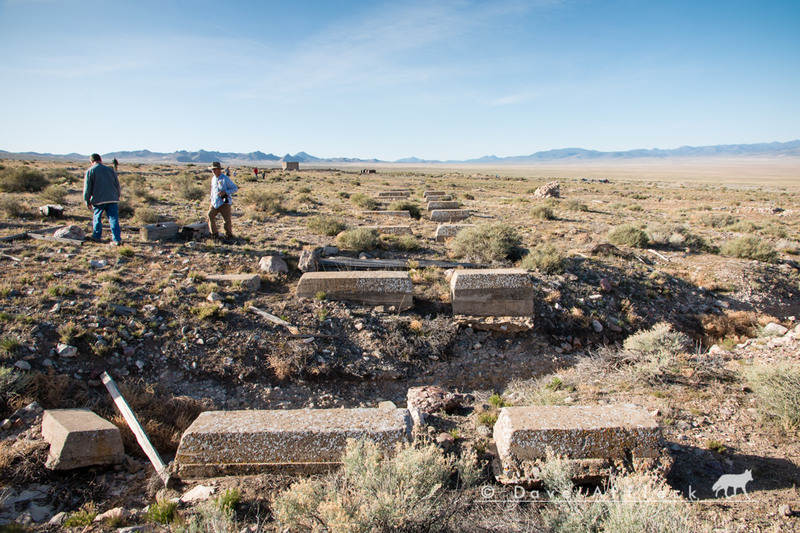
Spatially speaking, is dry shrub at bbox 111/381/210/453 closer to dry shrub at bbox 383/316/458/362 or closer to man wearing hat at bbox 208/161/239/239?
dry shrub at bbox 383/316/458/362

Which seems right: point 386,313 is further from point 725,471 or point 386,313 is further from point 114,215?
point 114,215

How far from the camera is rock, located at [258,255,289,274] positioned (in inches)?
309

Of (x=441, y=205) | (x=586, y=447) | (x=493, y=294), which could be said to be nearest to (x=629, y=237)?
(x=493, y=294)

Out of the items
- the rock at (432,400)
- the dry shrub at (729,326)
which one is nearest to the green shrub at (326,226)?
the rock at (432,400)

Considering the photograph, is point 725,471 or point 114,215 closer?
point 725,471

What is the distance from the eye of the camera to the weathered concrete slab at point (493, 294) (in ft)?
22.5

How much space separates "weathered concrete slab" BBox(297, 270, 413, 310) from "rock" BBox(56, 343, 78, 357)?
3.04 m

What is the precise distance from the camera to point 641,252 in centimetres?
1089

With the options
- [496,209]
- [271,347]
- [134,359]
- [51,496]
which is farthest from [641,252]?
[51,496]

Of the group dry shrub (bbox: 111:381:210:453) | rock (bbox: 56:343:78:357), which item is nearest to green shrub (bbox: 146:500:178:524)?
dry shrub (bbox: 111:381:210:453)

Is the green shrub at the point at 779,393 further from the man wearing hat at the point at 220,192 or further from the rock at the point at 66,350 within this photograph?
the man wearing hat at the point at 220,192

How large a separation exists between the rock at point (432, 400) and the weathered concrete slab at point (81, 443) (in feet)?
9.29

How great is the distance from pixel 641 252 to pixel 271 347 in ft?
32.7

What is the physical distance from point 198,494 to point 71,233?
27.3ft
